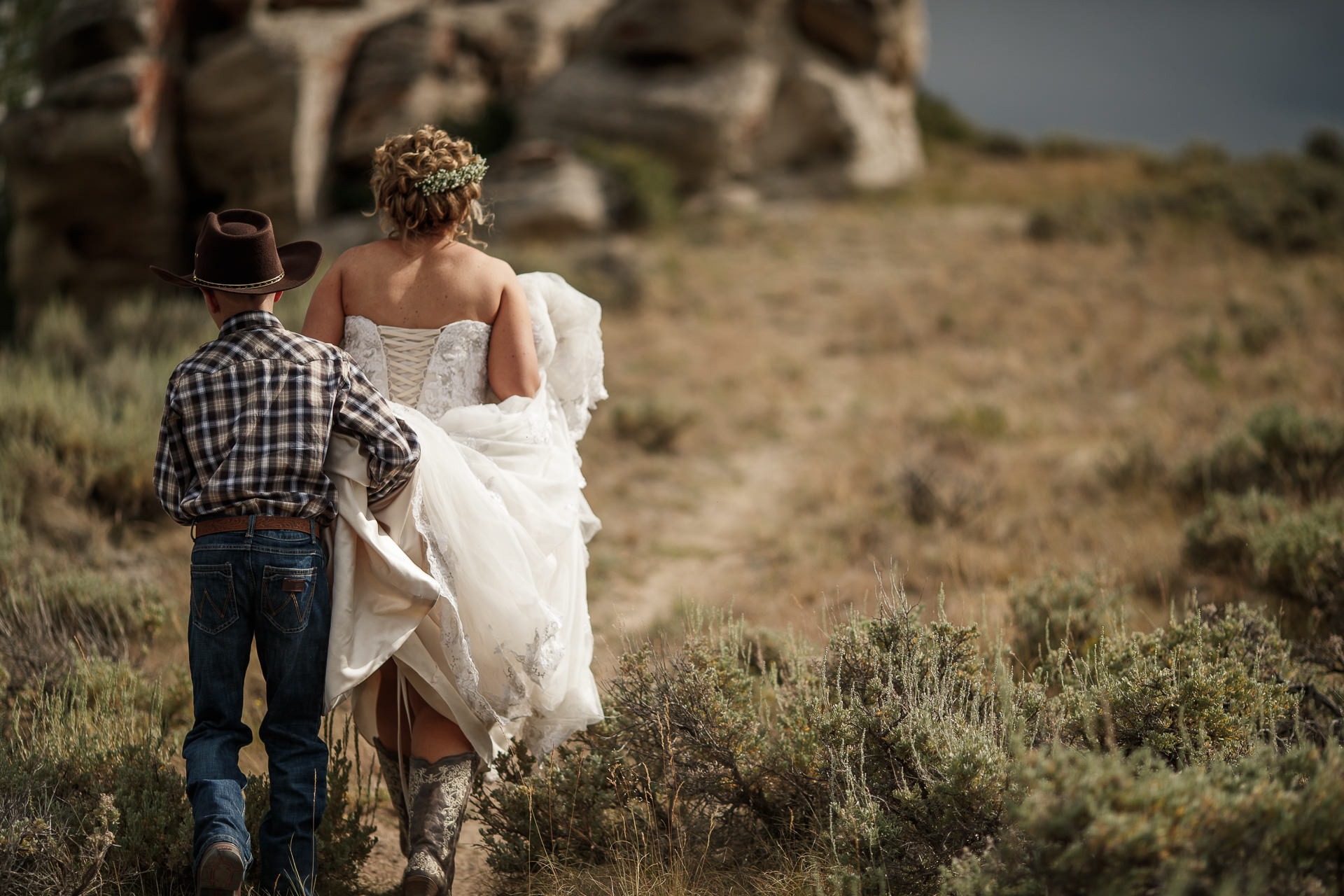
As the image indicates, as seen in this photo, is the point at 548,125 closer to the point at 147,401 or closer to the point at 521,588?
the point at 147,401

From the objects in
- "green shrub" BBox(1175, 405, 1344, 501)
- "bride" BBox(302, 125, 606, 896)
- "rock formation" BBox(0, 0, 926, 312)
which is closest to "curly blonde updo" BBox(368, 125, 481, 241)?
"bride" BBox(302, 125, 606, 896)

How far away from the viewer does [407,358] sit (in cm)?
344

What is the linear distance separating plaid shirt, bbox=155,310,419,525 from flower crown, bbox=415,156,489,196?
767 mm

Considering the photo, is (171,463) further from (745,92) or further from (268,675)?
(745,92)

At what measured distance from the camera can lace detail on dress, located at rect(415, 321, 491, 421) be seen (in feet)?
11.2

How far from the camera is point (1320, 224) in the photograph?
16578 mm

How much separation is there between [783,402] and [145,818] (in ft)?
27.9

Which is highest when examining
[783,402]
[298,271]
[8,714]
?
[298,271]

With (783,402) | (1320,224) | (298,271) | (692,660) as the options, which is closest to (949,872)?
(692,660)

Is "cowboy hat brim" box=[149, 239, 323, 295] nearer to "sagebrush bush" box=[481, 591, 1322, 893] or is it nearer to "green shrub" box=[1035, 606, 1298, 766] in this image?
"sagebrush bush" box=[481, 591, 1322, 893]

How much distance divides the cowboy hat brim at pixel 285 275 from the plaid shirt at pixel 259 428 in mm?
87

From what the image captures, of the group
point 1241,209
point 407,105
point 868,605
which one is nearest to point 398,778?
point 868,605

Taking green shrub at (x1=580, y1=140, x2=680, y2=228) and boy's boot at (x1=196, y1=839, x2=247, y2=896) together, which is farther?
green shrub at (x1=580, y1=140, x2=680, y2=228)

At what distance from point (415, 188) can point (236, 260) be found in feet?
2.31
